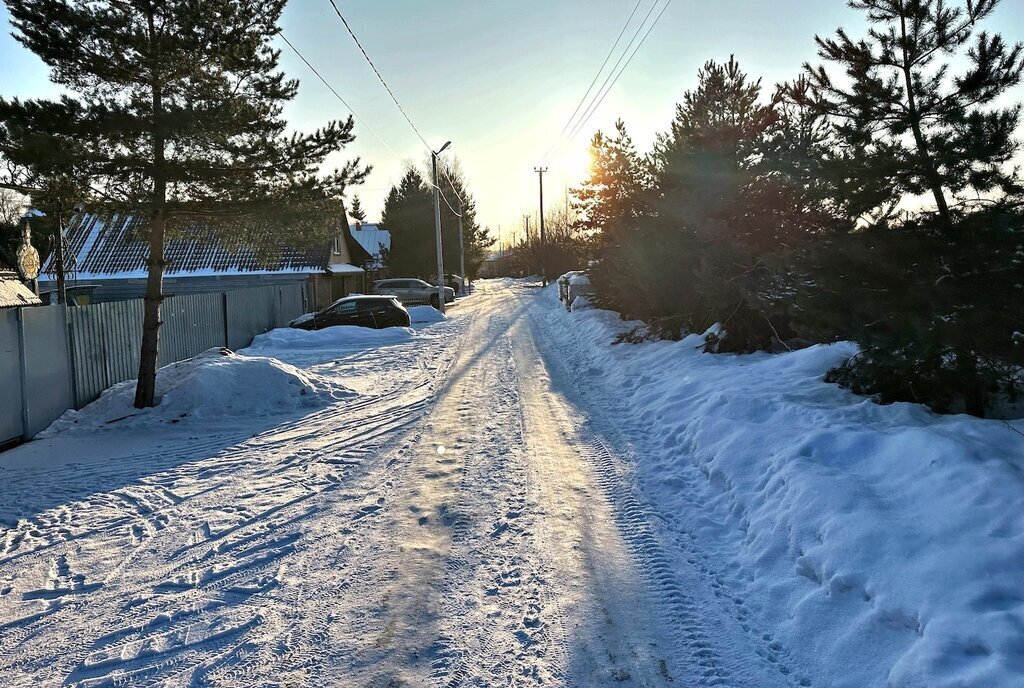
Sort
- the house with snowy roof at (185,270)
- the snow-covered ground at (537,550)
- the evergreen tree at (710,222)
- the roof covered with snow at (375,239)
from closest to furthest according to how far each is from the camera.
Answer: the snow-covered ground at (537,550) → the evergreen tree at (710,222) → the house with snowy roof at (185,270) → the roof covered with snow at (375,239)

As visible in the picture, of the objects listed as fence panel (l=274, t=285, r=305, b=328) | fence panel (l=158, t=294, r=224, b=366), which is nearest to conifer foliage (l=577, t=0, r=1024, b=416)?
fence panel (l=158, t=294, r=224, b=366)

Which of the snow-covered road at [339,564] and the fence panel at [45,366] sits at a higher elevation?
the fence panel at [45,366]

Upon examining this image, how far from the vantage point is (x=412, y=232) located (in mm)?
43688

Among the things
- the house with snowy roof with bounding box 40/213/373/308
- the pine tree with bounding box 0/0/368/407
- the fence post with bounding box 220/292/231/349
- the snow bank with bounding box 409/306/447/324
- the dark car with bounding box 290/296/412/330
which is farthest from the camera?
A: the house with snowy roof with bounding box 40/213/373/308

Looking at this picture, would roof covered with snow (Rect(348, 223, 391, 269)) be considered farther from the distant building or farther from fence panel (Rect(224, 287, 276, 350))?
the distant building

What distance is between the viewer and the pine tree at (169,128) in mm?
8070

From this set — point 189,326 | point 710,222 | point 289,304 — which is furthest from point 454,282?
point 710,222

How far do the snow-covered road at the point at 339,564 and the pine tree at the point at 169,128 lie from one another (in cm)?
327

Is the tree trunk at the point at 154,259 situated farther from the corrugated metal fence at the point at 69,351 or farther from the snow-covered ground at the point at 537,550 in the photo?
the snow-covered ground at the point at 537,550

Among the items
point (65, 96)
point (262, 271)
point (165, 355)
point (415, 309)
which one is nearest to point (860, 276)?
point (65, 96)

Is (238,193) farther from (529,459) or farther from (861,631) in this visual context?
(861,631)

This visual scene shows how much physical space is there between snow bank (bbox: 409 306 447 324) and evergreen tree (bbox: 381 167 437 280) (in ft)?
55.4

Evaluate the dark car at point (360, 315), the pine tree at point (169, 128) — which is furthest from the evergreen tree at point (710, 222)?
the dark car at point (360, 315)

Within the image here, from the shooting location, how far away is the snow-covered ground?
3436 millimetres
